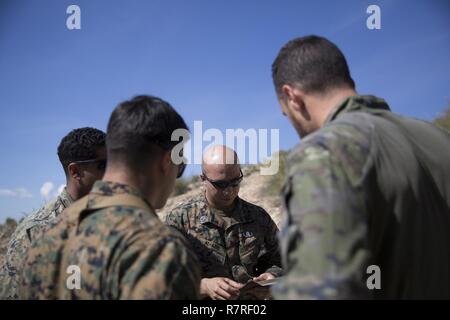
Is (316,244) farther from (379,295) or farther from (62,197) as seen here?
(62,197)

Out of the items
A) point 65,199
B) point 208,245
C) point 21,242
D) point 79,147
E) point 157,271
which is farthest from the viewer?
point 208,245

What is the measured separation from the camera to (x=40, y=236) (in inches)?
72.2

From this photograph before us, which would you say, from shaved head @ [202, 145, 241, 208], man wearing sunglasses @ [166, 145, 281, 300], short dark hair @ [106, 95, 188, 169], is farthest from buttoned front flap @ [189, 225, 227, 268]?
short dark hair @ [106, 95, 188, 169]

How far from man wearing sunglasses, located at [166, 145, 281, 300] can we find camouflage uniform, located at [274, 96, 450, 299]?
2.53 m

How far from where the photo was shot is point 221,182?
4188 mm

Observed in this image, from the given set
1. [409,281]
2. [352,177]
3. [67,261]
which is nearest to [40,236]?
[67,261]

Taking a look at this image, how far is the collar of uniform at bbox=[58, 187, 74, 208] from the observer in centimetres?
370

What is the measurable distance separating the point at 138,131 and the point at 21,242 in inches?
80.4

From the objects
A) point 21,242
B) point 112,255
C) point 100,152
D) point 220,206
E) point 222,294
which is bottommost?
point 222,294

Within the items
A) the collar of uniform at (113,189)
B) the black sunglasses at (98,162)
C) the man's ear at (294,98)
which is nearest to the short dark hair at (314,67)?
the man's ear at (294,98)

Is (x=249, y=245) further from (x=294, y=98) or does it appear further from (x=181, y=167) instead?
(x=294, y=98)

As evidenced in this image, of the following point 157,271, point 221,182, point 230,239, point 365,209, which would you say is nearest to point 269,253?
point 230,239

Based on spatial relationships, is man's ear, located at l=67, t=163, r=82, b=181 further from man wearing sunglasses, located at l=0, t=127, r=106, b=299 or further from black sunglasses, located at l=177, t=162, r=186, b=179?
black sunglasses, located at l=177, t=162, r=186, b=179
